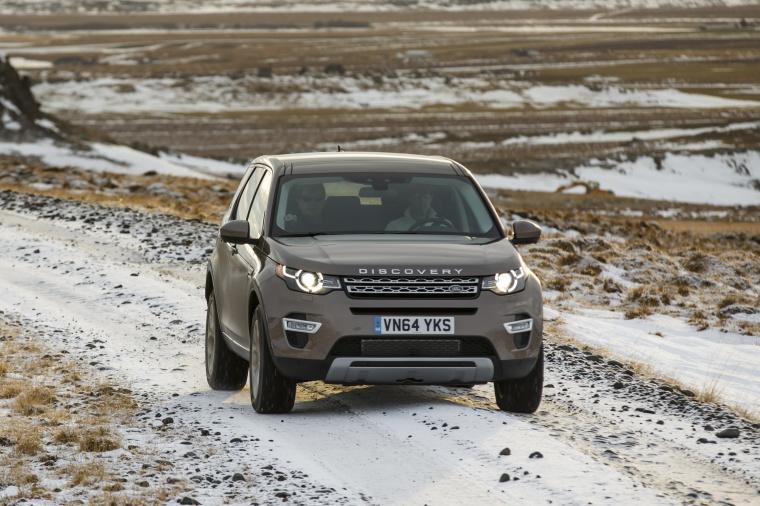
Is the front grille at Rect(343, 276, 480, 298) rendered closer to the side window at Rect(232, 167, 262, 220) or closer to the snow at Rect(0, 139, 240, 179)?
the side window at Rect(232, 167, 262, 220)

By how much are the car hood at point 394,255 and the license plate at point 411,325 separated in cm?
29

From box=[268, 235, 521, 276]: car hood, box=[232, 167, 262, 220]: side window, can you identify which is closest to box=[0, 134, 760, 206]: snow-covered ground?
box=[232, 167, 262, 220]: side window

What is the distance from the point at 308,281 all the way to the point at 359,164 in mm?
1629

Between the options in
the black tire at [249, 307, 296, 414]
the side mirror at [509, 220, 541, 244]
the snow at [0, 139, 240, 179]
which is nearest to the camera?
the black tire at [249, 307, 296, 414]

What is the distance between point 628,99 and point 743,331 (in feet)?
253

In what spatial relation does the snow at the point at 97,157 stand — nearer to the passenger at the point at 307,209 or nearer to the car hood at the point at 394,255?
the passenger at the point at 307,209

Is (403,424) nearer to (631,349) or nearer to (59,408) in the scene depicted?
(59,408)

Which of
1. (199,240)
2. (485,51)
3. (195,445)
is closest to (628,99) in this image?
(485,51)

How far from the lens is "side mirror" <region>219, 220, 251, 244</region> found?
9.45 metres

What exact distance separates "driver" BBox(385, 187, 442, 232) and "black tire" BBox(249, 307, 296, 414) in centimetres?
127

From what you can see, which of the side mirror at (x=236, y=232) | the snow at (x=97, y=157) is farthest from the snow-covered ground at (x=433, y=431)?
the snow at (x=97, y=157)

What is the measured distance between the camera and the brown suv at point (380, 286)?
860 centimetres

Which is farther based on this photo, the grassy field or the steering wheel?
the grassy field

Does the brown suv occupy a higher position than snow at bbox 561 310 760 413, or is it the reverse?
the brown suv
